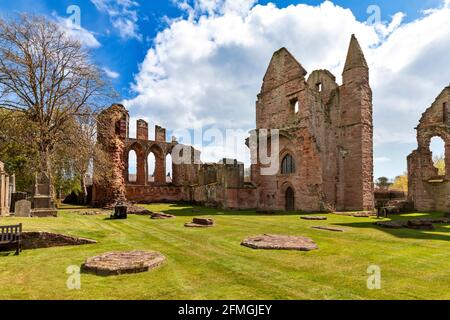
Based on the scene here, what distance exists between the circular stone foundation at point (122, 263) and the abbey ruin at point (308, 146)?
53.6ft

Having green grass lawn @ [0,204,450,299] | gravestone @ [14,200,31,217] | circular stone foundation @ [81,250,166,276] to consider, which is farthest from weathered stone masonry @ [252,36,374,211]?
circular stone foundation @ [81,250,166,276]

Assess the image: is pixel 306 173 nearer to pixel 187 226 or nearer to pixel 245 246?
Result: pixel 187 226

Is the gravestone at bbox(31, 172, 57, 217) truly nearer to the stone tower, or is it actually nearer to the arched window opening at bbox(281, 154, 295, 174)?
the arched window opening at bbox(281, 154, 295, 174)

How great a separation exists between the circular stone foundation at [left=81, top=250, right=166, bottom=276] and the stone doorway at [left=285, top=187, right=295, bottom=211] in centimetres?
1741

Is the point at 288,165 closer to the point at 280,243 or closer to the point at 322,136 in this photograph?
the point at 322,136

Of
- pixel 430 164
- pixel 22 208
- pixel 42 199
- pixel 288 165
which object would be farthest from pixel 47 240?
pixel 430 164

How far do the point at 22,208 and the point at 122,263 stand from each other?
1082 centimetres

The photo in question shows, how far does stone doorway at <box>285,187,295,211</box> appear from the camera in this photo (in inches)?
891

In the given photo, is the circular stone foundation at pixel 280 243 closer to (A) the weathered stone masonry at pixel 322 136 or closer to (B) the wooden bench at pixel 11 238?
(B) the wooden bench at pixel 11 238

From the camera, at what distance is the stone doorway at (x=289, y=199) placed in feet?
74.2

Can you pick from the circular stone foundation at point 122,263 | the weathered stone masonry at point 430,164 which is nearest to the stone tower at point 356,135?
the weathered stone masonry at point 430,164

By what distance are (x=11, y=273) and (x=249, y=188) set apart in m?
19.2

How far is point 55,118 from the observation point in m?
18.5
